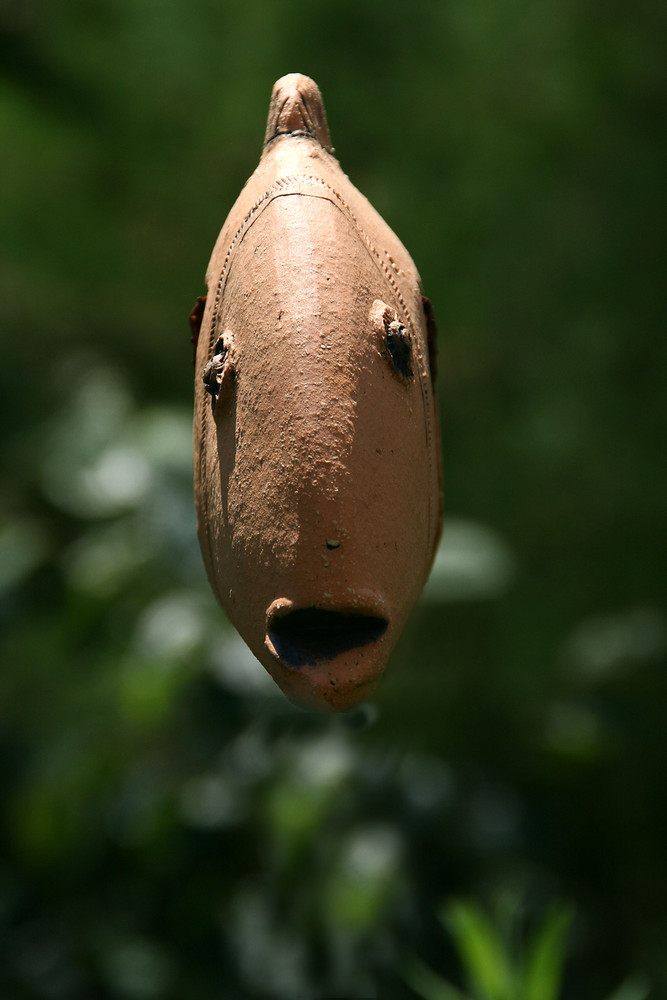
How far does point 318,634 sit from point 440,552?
57.3 inches

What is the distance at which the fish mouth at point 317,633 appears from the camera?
2.29 feet

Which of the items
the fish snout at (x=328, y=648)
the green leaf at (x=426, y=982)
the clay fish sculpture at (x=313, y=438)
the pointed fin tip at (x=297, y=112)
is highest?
the pointed fin tip at (x=297, y=112)

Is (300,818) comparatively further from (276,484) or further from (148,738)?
(276,484)

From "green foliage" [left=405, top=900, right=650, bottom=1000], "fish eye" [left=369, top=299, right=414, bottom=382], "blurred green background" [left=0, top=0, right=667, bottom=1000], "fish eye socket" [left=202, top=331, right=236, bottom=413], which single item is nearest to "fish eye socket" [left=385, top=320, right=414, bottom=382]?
"fish eye" [left=369, top=299, right=414, bottom=382]

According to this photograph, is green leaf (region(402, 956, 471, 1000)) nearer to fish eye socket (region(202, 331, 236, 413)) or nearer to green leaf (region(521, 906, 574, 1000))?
green leaf (region(521, 906, 574, 1000))

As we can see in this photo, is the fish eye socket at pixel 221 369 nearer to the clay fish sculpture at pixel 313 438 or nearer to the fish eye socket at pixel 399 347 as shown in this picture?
the clay fish sculpture at pixel 313 438

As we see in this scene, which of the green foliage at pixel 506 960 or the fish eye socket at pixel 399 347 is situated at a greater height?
the fish eye socket at pixel 399 347

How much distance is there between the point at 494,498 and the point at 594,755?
2.28ft

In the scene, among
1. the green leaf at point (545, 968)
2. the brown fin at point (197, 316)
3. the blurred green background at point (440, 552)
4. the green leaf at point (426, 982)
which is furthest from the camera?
the blurred green background at point (440, 552)

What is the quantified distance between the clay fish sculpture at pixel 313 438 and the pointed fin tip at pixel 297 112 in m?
0.08

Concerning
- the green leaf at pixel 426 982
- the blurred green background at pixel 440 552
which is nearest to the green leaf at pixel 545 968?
the green leaf at pixel 426 982

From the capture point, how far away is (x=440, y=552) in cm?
216

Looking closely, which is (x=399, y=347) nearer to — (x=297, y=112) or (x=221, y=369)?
(x=221, y=369)

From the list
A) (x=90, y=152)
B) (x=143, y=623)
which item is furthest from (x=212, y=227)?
(x=143, y=623)
